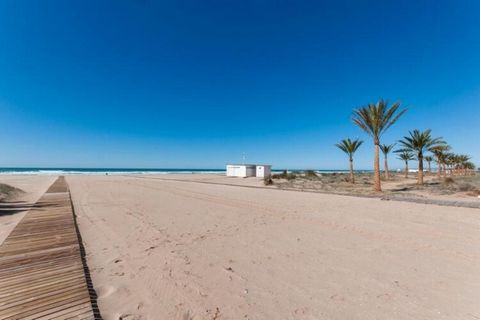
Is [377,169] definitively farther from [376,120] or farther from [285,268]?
[285,268]

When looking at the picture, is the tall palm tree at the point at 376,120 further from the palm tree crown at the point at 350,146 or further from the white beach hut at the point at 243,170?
the white beach hut at the point at 243,170

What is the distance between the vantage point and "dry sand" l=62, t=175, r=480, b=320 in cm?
274

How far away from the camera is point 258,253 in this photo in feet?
15.0

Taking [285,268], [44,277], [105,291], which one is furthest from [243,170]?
[105,291]

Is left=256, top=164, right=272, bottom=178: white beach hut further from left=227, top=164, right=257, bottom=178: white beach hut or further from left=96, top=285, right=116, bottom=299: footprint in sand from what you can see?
left=96, top=285, right=116, bottom=299: footprint in sand

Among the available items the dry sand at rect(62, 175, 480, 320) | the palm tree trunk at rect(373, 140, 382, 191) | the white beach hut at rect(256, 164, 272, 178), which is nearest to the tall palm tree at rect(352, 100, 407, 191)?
the palm tree trunk at rect(373, 140, 382, 191)

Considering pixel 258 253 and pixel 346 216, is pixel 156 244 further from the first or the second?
pixel 346 216

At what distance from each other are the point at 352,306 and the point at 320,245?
2.32 m

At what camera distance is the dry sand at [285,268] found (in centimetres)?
274

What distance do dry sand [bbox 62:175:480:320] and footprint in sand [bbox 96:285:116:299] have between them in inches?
0.9

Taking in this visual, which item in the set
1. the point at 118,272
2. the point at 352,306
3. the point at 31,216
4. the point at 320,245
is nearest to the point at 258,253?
the point at 320,245

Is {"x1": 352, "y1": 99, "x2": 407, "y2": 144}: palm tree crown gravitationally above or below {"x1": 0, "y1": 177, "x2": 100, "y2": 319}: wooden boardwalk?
above

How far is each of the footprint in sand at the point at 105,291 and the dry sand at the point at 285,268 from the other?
24 mm

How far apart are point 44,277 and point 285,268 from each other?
11.7 feet
